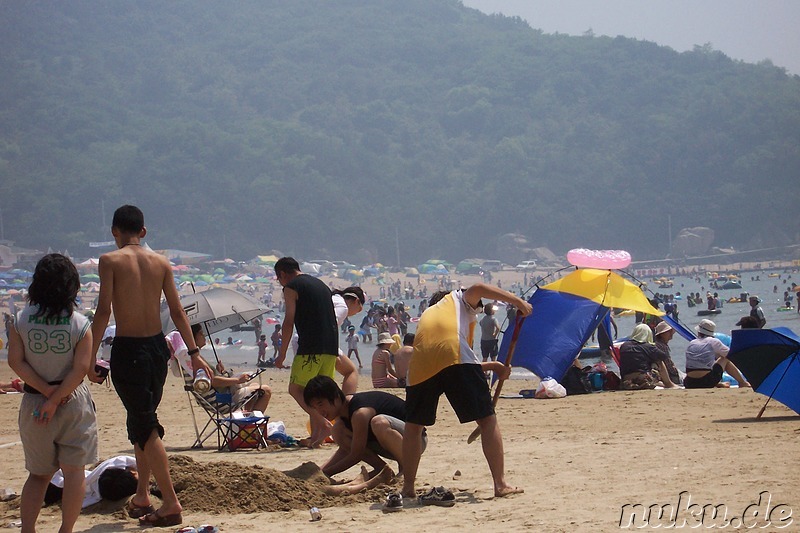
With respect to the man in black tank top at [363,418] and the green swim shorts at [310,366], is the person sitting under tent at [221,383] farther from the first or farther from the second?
the man in black tank top at [363,418]

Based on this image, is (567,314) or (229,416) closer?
(229,416)

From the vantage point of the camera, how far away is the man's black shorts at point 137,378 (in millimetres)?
4887

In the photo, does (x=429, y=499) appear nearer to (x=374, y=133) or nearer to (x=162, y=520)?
(x=162, y=520)

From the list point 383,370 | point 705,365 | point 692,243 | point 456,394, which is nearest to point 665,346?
point 705,365

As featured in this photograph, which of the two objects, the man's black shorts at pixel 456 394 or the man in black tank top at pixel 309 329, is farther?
the man in black tank top at pixel 309 329

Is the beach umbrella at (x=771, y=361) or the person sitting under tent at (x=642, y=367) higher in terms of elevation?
the beach umbrella at (x=771, y=361)

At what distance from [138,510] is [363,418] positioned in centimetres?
123

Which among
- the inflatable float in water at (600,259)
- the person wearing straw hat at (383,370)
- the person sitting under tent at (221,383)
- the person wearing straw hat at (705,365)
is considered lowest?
the person wearing straw hat at (383,370)

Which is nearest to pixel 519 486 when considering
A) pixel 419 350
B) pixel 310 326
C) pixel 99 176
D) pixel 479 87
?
pixel 419 350

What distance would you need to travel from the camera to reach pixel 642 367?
36.6 ft

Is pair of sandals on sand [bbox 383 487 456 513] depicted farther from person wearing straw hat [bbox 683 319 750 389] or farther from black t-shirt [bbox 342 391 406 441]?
person wearing straw hat [bbox 683 319 750 389]

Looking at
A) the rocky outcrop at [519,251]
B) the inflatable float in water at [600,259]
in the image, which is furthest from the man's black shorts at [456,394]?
the rocky outcrop at [519,251]

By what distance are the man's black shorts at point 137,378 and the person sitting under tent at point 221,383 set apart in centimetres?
211

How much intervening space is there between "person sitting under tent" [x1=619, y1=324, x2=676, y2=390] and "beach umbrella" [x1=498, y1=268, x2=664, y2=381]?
0.40 metres
